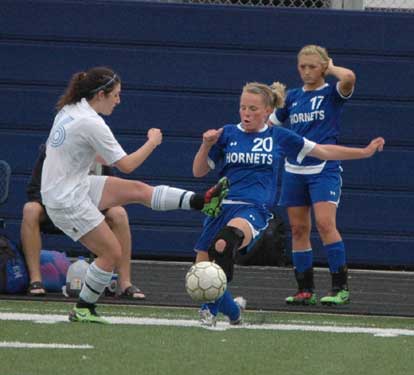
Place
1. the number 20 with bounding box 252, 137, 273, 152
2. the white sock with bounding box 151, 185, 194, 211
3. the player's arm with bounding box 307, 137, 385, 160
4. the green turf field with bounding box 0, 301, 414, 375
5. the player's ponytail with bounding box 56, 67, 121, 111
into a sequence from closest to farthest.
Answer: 1. the green turf field with bounding box 0, 301, 414, 375
2. the white sock with bounding box 151, 185, 194, 211
3. the player's ponytail with bounding box 56, 67, 121, 111
4. the number 20 with bounding box 252, 137, 273, 152
5. the player's arm with bounding box 307, 137, 385, 160

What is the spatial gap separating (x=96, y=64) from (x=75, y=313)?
19.0 ft

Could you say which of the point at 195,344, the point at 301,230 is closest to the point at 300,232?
the point at 301,230

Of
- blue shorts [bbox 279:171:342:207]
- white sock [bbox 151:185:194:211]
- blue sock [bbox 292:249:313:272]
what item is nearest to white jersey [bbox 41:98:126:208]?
white sock [bbox 151:185:194:211]

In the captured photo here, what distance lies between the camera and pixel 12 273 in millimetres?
11578

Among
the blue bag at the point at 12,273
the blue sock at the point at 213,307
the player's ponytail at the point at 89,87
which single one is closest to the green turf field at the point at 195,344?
the blue sock at the point at 213,307

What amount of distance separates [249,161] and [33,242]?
2.52 metres

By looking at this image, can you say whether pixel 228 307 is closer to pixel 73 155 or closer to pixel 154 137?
pixel 154 137

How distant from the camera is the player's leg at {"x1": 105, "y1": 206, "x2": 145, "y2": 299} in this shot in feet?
37.9

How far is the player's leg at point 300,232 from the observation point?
11492 millimetres

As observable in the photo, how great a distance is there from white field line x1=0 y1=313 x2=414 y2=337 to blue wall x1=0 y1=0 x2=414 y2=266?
5.07m

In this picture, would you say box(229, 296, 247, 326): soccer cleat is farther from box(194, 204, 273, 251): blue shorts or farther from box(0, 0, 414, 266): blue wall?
box(0, 0, 414, 266): blue wall

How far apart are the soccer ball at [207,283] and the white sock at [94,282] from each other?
573mm

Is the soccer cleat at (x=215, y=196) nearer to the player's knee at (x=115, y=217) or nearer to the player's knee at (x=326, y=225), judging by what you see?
the player's knee at (x=326, y=225)

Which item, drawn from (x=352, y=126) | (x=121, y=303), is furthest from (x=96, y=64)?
(x=121, y=303)
